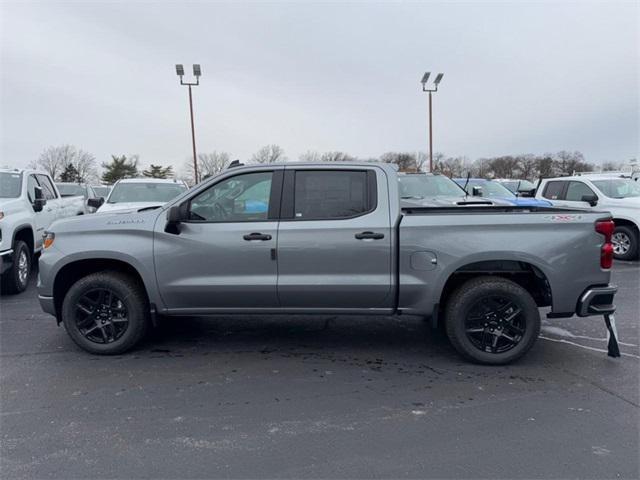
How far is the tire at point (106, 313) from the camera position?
4.45 meters

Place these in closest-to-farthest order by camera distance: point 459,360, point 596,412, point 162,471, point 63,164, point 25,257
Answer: point 162,471, point 596,412, point 459,360, point 25,257, point 63,164

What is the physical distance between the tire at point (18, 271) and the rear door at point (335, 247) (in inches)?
195

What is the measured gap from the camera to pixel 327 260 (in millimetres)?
4250

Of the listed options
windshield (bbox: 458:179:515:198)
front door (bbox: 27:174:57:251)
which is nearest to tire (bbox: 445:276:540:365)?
front door (bbox: 27:174:57:251)

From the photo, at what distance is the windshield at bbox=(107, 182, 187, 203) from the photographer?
9.78 meters

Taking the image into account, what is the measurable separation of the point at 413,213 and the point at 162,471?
2.99m

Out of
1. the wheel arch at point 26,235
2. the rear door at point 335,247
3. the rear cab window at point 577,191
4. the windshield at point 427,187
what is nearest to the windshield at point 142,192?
the wheel arch at point 26,235

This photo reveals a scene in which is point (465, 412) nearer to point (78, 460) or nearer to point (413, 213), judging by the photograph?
point (413, 213)

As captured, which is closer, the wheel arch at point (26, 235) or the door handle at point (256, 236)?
the door handle at point (256, 236)

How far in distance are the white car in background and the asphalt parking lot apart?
15.3 ft

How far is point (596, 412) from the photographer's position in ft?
11.3

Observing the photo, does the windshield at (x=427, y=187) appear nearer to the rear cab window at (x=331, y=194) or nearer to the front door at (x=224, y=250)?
the rear cab window at (x=331, y=194)

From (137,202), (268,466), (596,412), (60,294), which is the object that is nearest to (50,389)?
(60,294)

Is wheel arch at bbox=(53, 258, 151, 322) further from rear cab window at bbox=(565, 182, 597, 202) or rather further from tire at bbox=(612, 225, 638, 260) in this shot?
rear cab window at bbox=(565, 182, 597, 202)
